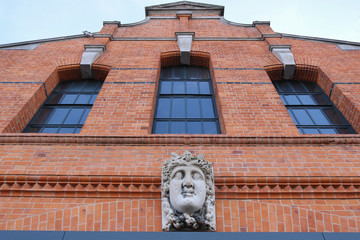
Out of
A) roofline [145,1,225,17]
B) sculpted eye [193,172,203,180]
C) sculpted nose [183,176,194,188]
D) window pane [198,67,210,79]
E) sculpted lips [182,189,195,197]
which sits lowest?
sculpted lips [182,189,195,197]

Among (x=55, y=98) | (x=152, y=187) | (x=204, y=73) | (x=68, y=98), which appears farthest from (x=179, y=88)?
(x=152, y=187)

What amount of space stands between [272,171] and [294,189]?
38cm

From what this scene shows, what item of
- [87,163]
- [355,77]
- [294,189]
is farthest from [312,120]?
[87,163]

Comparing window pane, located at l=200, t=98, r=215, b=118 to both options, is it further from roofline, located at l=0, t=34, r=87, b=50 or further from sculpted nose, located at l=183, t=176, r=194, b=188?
roofline, located at l=0, t=34, r=87, b=50

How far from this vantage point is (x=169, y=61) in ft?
26.8

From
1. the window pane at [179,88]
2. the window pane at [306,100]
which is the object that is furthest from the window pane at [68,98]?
the window pane at [306,100]

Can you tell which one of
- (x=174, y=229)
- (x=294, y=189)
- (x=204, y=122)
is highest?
(x=204, y=122)

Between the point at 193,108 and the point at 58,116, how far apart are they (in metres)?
2.95

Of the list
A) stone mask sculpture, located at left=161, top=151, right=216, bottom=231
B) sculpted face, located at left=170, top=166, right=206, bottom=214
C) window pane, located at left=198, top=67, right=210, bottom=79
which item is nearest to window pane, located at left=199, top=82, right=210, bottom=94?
window pane, located at left=198, top=67, right=210, bottom=79

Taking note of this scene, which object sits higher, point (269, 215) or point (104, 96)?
point (104, 96)

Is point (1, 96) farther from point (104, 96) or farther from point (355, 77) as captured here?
point (355, 77)

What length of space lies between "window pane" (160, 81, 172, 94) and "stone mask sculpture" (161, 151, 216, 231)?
3.31m

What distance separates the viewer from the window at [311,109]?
606cm

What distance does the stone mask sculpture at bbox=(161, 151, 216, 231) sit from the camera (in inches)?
136
